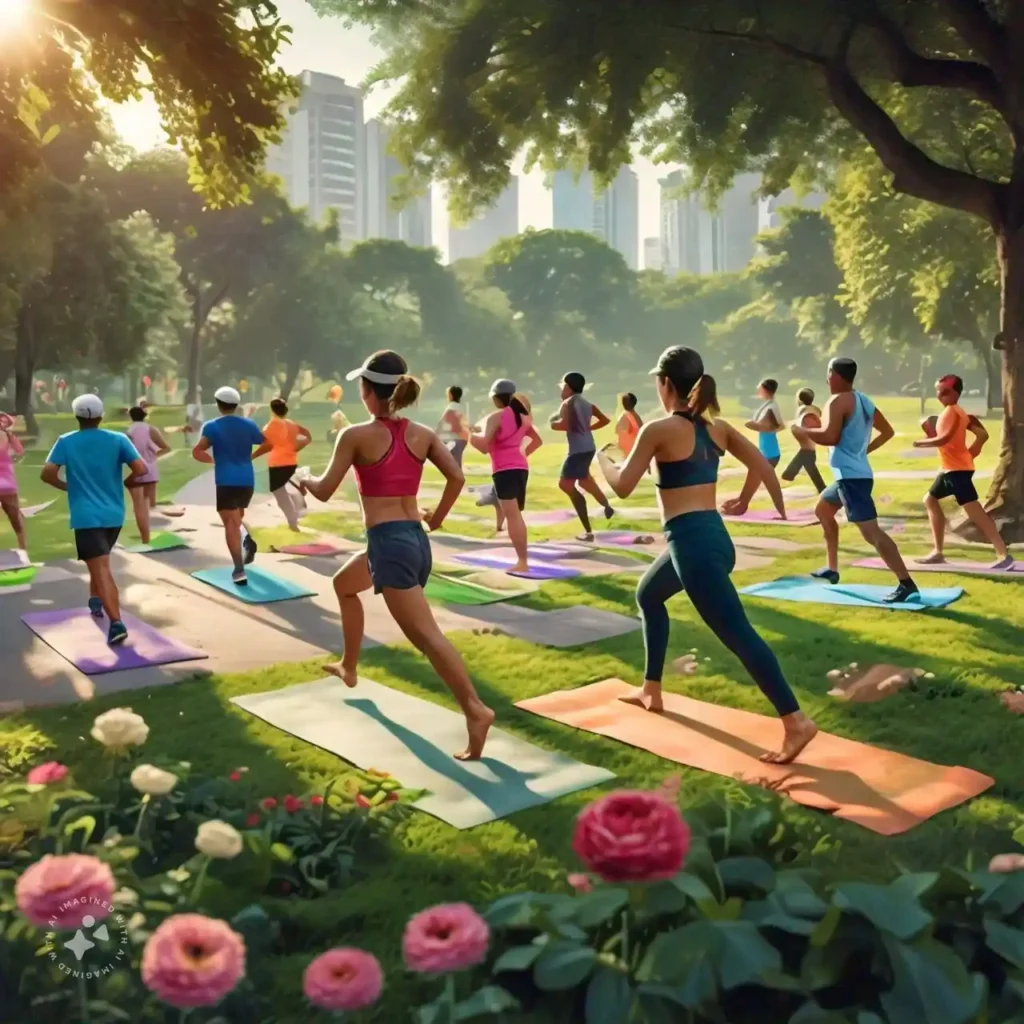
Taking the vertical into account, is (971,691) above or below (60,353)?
below

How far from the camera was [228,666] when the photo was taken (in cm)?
711

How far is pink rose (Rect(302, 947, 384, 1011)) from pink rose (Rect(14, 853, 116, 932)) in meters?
0.54

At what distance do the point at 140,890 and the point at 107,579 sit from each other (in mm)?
4915

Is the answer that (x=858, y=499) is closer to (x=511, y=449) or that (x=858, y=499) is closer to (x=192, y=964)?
(x=511, y=449)

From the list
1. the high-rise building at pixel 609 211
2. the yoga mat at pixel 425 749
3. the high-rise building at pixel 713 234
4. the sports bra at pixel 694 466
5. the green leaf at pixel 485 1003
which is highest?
the high-rise building at pixel 609 211

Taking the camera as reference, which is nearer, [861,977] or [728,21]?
[861,977]

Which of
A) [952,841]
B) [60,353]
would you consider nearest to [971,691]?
[952,841]

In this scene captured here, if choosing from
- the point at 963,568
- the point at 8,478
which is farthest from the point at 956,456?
the point at 8,478

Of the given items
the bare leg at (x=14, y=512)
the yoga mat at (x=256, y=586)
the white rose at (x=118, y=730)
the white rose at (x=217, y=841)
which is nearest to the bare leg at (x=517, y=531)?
the yoga mat at (x=256, y=586)

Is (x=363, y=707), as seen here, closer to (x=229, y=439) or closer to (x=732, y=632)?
(x=732, y=632)

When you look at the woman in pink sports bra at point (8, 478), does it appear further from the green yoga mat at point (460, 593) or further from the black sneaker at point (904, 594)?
the black sneaker at point (904, 594)

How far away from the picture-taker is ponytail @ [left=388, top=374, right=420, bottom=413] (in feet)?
16.5

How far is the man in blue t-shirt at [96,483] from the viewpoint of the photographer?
7480 millimetres

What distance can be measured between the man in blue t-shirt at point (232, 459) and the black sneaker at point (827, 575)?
560 cm
